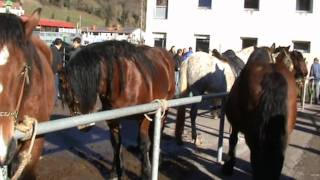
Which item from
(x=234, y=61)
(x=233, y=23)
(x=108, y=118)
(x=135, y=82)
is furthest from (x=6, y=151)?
(x=233, y=23)

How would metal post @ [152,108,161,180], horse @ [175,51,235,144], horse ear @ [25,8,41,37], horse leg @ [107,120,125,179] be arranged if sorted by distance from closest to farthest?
horse ear @ [25,8,41,37]
metal post @ [152,108,161,180]
horse leg @ [107,120,125,179]
horse @ [175,51,235,144]

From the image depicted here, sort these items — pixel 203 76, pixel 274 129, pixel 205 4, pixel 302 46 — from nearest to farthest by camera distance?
pixel 274 129 < pixel 203 76 < pixel 302 46 < pixel 205 4

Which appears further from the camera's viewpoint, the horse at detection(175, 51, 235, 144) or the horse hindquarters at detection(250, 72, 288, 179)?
the horse at detection(175, 51, 235, 144)

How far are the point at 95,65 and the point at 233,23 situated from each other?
87.0ft

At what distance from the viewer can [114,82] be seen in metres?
6.18

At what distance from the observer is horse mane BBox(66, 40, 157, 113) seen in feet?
19.2

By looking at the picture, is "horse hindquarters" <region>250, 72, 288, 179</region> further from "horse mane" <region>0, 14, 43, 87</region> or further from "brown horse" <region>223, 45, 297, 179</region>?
"horse mane" <region>0, 14, 43, 87</region>

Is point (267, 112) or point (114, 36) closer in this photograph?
point (267, 112)

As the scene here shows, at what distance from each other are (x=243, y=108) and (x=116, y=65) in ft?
5.44

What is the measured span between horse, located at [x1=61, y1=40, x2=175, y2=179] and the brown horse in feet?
4.23

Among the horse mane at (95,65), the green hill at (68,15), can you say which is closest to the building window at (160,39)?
the horse mane at (95,65)

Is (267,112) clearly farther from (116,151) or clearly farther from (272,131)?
(116,151)

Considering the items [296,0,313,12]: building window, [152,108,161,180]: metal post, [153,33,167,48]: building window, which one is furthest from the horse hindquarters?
[153,33,167,48]: building window

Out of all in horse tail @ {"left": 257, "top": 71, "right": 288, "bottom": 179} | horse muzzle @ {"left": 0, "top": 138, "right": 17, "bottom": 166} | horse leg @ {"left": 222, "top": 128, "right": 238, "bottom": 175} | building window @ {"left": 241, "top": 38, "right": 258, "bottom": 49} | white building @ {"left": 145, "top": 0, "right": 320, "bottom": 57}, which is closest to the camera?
horse muzzle @ {"left": 0, "top": 138, "right": 17, "bottom": 166}
